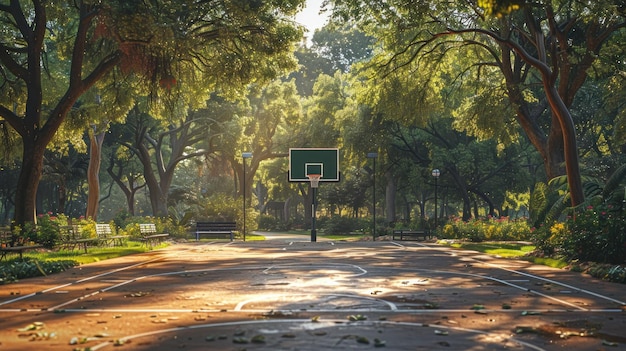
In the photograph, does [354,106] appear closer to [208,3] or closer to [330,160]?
[330,160]

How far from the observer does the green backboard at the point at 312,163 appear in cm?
5016

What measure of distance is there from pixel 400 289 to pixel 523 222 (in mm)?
30206

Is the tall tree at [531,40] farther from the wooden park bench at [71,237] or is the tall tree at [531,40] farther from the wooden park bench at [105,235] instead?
the wooden park bench at [71,237]

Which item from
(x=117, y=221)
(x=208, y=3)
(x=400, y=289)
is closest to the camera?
(x=400, y=289)

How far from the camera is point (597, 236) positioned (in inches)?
802

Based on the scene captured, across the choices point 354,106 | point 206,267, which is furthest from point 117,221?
point 206,267

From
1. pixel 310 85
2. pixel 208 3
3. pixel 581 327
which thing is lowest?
pixel 581 327

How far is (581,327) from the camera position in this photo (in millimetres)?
10250

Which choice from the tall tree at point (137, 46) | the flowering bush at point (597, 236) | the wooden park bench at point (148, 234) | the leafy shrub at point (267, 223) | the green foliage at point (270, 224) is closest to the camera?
the flowering bush at point (597, 236)

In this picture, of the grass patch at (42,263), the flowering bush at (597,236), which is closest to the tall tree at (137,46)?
the grass patch at (42,263)

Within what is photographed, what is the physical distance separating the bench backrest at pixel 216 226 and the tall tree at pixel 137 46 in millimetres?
13369

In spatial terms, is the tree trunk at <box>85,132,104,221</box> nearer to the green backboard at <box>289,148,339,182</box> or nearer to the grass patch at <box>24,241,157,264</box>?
the green backboard at <box>289,148,339,182</box>

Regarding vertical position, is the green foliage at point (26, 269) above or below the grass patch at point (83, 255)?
below

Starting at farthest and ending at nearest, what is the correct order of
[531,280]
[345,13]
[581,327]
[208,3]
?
[345,13]
[208,3]
[531,280]
[581,327]
